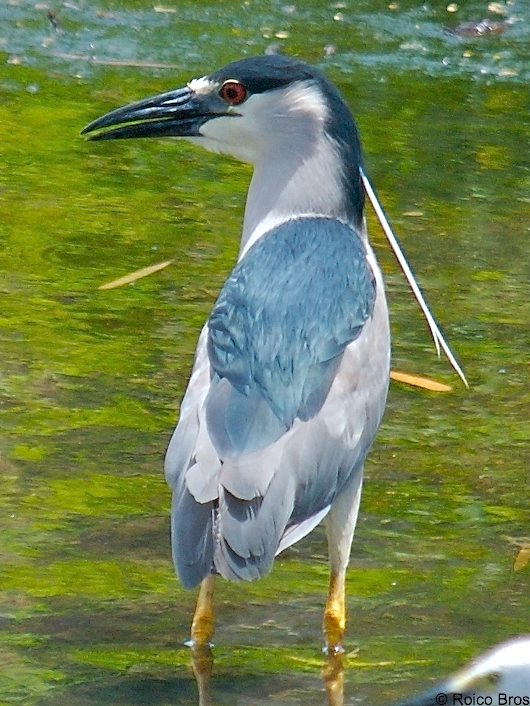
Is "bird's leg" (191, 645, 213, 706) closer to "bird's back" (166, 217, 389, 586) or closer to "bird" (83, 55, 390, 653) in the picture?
"bird" (83, 55, 390, 653)

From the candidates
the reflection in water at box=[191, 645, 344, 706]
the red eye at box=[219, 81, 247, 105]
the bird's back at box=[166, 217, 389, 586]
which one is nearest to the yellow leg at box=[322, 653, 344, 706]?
the reflection in water at box=[191, 645, 344, 706]

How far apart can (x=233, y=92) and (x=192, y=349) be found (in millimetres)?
1169

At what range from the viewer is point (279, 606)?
15.5ft

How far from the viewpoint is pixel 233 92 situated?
17.5 ft

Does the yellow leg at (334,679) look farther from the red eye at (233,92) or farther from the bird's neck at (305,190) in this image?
the red eye at (233,92)

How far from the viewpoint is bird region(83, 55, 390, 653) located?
4.19 m

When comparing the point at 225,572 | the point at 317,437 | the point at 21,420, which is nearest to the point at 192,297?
the point at 21,420

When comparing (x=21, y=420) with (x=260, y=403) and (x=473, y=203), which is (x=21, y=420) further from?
(x=473, y=203)

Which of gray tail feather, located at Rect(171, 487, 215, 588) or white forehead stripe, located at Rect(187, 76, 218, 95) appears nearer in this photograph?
gray tail feather, located at Rect(171, 487, 215, 588)

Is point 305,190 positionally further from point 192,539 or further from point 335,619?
point 192,539

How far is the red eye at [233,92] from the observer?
17.5 feet

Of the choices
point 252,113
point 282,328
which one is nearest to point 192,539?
point 282,328

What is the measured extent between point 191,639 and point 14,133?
4.37 meters

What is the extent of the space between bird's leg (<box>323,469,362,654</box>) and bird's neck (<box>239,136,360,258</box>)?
0.92 metres
